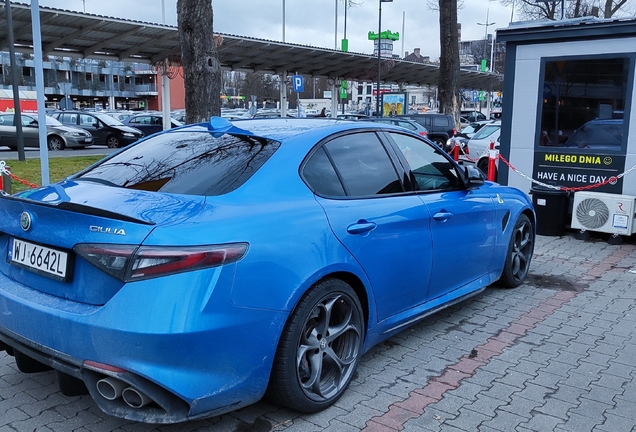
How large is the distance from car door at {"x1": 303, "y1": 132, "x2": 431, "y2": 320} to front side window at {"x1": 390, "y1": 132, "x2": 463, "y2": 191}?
0.90 ft

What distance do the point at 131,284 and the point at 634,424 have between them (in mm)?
2824

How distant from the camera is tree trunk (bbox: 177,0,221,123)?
9484mm

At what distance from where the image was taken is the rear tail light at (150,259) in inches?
104

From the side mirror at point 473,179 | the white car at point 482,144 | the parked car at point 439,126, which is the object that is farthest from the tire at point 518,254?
the parked car at point 439,126

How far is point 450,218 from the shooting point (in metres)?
4.41

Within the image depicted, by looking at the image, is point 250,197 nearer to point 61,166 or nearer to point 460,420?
point 460,420

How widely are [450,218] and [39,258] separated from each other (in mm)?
2773

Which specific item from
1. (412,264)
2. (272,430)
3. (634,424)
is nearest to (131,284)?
(272,430)

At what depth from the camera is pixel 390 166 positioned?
416cm

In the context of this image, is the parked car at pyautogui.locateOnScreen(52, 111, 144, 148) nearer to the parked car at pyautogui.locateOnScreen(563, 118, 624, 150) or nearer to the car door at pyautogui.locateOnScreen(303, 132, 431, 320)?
the parked car at pyautogui.locateOnScreen(563, 118, 624, 150)

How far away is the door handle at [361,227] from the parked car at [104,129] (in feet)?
76.4

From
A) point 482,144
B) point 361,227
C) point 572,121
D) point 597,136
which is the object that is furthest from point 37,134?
point 361,227

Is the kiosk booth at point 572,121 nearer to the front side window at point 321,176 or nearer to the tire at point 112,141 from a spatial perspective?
the front side window at point 321,176

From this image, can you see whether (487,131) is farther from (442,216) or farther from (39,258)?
(39,258)
